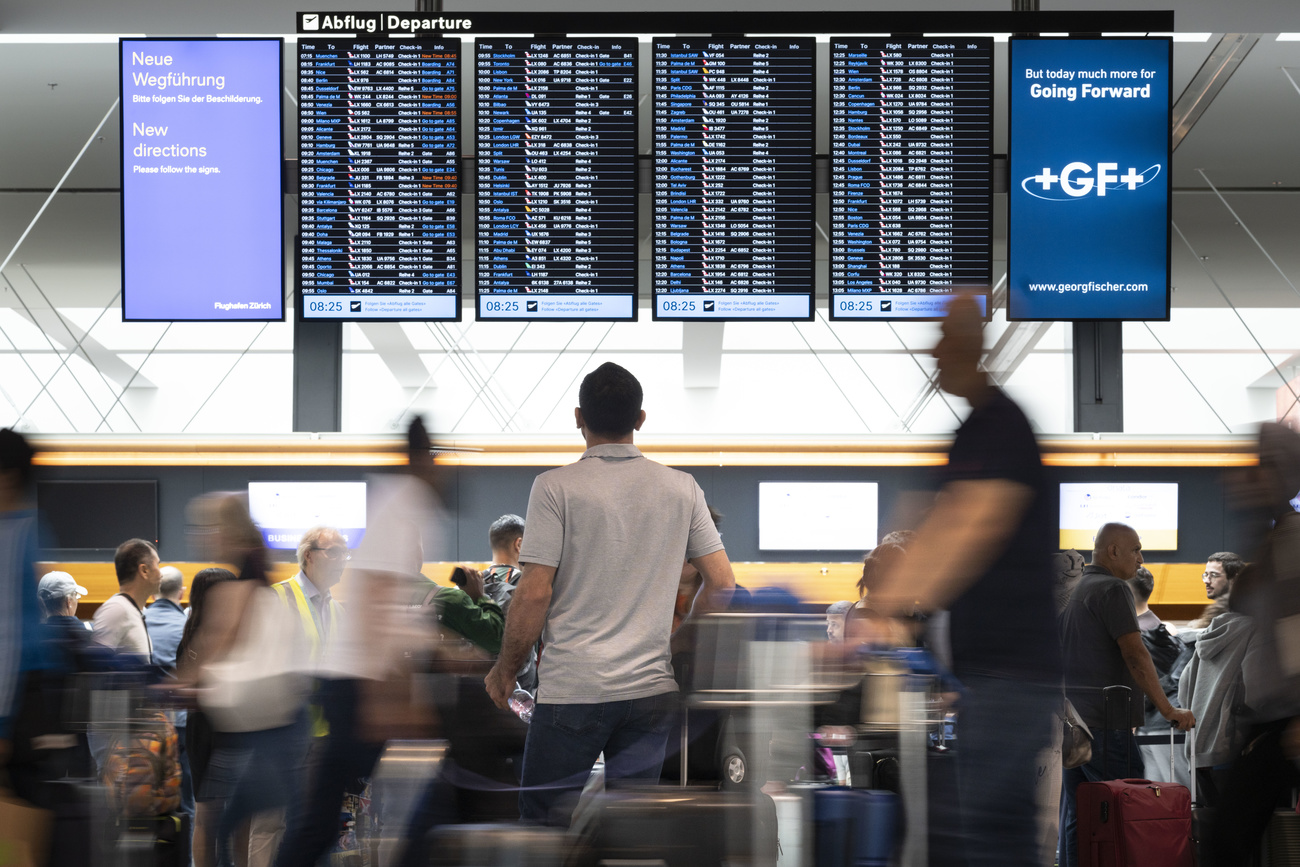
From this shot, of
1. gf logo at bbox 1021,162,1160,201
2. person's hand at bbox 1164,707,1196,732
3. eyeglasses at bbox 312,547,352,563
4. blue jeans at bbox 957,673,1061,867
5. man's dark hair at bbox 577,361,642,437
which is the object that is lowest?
person's hand at bbox 1164,707,1196,732

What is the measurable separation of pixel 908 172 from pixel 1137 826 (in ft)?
9.40

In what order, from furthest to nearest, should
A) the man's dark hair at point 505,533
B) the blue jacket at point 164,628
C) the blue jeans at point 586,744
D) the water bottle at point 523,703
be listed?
the blue jacket at point 164,628, the man's dark hair at point 505,533, the water bottle at point 523,703, the blue jeans at point 586,744

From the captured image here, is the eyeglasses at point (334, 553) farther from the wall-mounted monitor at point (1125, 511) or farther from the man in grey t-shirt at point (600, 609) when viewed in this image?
the wall-mounted monitor at point (1125, 511)

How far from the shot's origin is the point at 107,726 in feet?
11.7

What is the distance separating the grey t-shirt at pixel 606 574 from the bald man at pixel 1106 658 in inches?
81.2

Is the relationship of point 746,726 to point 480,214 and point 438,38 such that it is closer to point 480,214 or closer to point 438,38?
point 480,214

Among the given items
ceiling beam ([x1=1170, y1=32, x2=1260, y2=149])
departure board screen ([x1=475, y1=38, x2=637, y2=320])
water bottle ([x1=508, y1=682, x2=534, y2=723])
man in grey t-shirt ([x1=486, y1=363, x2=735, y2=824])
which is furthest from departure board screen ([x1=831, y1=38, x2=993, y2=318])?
man in grey t-shirt ([x1=486, y1=363, x2=735, y2=824])

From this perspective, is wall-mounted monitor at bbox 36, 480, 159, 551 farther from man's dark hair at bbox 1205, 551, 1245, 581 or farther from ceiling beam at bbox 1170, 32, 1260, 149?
ceiling beam at bbox 1170, 32, 1260, 149

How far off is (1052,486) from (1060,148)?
10.1 ft

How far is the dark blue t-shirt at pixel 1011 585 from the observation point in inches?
99.0

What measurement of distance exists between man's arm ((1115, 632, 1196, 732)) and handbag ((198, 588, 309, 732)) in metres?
3.00

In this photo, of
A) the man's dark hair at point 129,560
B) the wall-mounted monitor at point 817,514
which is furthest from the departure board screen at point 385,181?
the wall-mounted monitor at point 817,514

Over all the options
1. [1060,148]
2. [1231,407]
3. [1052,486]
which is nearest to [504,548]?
[1052,486]

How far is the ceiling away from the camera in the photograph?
541cm
